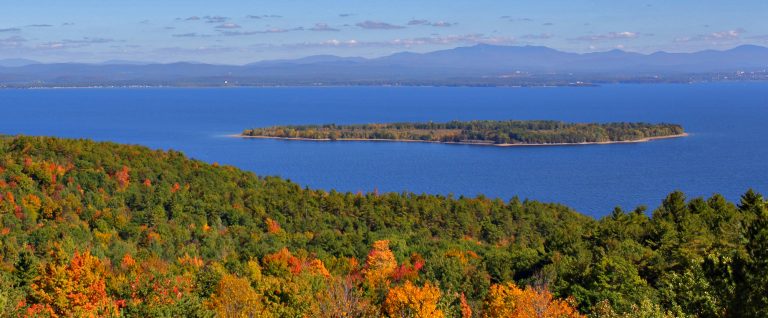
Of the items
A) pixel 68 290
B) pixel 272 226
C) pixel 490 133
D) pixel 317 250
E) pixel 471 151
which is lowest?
pixel 471 151

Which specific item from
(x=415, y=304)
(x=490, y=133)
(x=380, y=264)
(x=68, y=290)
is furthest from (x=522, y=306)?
(x=490, y=133)

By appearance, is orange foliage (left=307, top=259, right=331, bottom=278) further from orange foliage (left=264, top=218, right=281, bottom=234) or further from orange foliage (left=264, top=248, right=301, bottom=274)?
orange foliage (left=264, top=218, right=281, bottom=234)

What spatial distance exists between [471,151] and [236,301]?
70.7 metres

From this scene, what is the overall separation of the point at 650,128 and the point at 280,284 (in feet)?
281

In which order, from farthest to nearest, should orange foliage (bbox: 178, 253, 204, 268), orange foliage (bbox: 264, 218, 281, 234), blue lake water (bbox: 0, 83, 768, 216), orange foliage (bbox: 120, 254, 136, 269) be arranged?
blue lake water (bbox: 0, 83, 768, 216) < orange foliage (bbox: 264, 218, 281, 234) < orange foliage (bbox: 178, 253, 204, 268) < orange foliage (bbox: 120, 254, 136, 269)

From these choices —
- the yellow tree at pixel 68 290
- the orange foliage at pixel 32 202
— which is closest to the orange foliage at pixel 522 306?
the yellow tree at pixel 68 290

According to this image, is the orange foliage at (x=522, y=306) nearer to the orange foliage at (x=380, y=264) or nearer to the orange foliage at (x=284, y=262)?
the orange foliage at (x=380, y=264)

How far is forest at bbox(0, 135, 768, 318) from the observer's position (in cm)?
1441

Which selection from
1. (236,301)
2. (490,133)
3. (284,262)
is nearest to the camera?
(236,301)

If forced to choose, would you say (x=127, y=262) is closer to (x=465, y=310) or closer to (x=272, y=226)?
(x=465, y=310)

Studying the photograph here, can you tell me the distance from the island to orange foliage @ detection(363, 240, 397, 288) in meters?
67.0

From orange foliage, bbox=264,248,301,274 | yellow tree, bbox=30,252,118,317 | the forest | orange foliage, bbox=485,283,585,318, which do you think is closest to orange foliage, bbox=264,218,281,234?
the forest

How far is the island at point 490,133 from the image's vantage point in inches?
3654

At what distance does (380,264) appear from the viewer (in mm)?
24766
